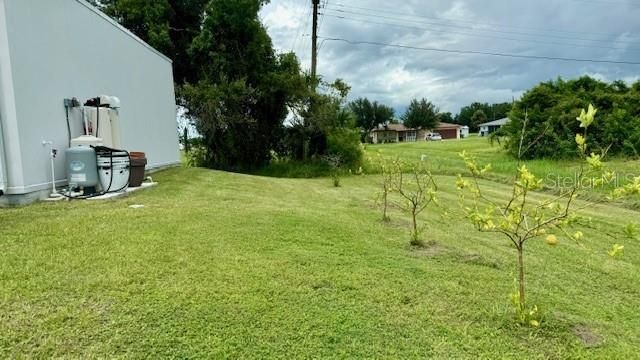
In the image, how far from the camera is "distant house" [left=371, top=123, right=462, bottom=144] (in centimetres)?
5997

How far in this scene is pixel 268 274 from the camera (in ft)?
Result: 10.4

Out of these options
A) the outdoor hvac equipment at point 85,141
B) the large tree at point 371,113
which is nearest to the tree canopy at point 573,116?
the outdoor hvac equipment at point 85,141

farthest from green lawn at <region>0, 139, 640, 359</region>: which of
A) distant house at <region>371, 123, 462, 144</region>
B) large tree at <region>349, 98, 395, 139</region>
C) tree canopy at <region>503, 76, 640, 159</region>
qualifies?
distant house at <region>371, 123, 462, 144</region>

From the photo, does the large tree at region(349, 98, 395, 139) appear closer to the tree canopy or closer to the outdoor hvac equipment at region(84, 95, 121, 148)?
the tree canopy

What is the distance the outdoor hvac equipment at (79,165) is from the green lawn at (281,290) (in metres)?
0.89

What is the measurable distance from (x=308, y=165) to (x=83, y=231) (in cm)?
1041

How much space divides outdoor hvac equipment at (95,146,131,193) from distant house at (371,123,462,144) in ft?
171

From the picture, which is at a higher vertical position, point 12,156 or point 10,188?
point 12,156

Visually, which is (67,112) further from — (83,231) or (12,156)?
(83,231)

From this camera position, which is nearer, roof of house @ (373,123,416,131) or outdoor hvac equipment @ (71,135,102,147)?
outdoor hvac equipment @ (71,135,102,147)

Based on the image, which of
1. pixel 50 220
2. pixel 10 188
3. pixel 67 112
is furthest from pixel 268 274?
pixel 67 112

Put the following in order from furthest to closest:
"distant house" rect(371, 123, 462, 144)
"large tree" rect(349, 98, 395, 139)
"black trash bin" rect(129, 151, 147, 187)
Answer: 1. "distant house" rect(371, 123, 462, 144)
2. "large tree" rect(349, 98, 395, 139)
3. "black trash bin" rect(129, 151, 147, 187)

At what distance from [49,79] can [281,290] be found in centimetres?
512

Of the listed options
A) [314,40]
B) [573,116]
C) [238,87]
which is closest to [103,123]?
[238,87]
